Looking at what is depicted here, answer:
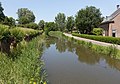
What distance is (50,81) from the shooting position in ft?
36.5

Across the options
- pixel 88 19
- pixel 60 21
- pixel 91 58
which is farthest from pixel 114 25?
pixel 60 21

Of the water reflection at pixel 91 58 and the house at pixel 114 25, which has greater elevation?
the house at pixel 114 25

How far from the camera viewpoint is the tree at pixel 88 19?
62.6 meters

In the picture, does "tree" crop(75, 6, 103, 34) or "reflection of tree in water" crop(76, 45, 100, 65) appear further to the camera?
"tree" crop(75, 6, 103, 34)

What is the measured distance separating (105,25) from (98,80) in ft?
117

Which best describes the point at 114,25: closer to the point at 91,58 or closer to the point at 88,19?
the point at 88,19

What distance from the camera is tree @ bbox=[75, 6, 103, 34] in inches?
2463

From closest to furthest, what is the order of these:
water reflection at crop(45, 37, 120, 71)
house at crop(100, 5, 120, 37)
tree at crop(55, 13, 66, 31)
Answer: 1. water reflection at crop(45, 37, 120, 71)
2. house at crop(100, 5, 120, 37)
3. tree at crop(55, 13, 66, 31)

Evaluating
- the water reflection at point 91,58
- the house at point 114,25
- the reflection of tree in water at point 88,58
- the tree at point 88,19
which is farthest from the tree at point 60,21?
the reflection of tree in water at point 88,58

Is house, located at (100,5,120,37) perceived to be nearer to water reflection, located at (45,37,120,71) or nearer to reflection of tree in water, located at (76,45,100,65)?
water reflection, located at (45,37,120,71)

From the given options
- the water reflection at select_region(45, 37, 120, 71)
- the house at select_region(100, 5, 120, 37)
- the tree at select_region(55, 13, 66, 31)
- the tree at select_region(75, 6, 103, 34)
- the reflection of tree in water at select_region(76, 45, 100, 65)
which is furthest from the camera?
the tree at select_region(55, 13, 66, 31)

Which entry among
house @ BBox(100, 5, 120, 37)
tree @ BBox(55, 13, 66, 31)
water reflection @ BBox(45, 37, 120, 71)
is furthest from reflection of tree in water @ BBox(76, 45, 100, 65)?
tree @ BBox(55, 13, 66, 31)

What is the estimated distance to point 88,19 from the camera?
2464 inches

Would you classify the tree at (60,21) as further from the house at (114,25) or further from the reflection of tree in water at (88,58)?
the reflection of tree in water at (88,58)
